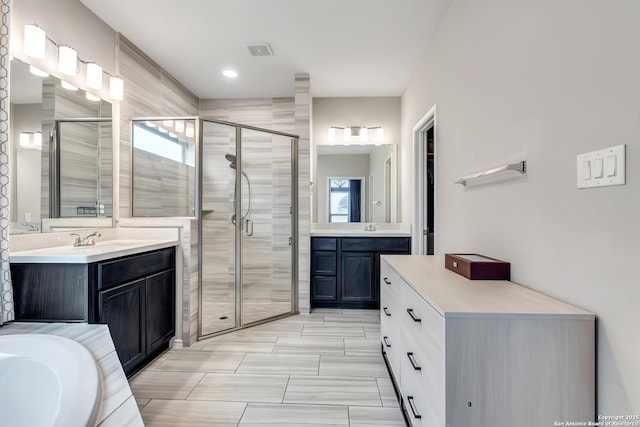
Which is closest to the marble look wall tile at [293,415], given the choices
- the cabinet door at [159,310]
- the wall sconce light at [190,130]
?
the cabinet door at [159,310]

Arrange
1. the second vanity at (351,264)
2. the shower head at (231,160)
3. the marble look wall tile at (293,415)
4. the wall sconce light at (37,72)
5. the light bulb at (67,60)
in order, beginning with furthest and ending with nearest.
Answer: the second vanity at (351,264), the shower head at (231,160), the light bulb at (67,60), the wall sconce light at (37,72), the marble look wall tile at (293,415)

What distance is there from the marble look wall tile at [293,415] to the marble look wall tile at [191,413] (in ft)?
0.23

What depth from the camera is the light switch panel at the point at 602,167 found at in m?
0.87

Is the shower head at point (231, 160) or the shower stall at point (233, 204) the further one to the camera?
the shower head at point (231, 160)

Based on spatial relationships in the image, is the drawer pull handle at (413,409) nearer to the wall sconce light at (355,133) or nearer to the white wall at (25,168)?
the white wall at (25,168)

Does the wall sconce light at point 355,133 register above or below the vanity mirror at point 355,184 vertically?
above

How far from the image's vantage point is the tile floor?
1.66 meters

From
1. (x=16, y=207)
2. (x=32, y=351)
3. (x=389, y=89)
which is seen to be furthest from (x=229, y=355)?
(x=389, y=89)

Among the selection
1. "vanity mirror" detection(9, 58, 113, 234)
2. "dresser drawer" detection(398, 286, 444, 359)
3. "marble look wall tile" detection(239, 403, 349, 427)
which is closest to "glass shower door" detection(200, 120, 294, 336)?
"vanity mirror" detection(9, 58, 113, 234)

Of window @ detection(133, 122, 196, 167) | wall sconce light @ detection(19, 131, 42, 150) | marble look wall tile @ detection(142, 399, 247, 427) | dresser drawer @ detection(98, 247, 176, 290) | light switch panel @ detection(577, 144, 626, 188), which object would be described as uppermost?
window @ detection(133, 122, 196, 167)

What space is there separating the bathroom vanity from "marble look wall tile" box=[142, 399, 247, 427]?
1.32 feet

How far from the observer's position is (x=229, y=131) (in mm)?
3000

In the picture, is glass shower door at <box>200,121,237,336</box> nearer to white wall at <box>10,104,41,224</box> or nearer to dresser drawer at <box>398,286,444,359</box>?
white wall at <box>10,104,41,224</box>

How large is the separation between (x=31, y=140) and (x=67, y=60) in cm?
64
